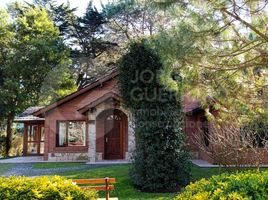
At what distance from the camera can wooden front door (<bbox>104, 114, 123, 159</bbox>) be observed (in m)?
19.4

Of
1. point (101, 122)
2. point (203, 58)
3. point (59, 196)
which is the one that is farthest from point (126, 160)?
point (59, 196)

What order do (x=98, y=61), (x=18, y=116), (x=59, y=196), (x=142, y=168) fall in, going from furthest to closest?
(x=98, y=61) < (x=18, y=116) < (x=142, y=168) < (x=59, y=196)

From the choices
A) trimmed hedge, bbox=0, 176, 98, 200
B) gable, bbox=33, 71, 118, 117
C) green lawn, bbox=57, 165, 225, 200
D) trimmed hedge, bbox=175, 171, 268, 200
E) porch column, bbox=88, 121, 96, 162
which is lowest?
green lawn, bbox=57, 165, 225, 200

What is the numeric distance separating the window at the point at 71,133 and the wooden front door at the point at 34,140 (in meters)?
4.69

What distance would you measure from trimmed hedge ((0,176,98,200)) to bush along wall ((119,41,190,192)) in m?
5.77

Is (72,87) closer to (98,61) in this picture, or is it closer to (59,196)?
(98,61)

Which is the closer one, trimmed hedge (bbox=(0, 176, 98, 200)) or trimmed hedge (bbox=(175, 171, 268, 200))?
trimmed hedge (bbox=(175, 171, 268, 200))

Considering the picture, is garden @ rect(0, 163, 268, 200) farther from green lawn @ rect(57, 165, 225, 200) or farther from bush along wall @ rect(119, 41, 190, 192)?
bush along wall @ rect(119, 41, 190, 192)

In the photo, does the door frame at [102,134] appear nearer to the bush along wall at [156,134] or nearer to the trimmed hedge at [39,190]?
the bush along wall at [156,134]

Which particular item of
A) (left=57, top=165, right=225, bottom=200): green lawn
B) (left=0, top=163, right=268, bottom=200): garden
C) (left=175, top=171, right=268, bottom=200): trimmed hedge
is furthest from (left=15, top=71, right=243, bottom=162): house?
(left=175, top=171, right=268, bottom=200): trimmed hedge

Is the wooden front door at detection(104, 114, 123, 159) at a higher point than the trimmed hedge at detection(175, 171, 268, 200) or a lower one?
higher

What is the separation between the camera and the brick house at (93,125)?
18.4m

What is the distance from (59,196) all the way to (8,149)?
23.8 m

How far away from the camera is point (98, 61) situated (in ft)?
109
